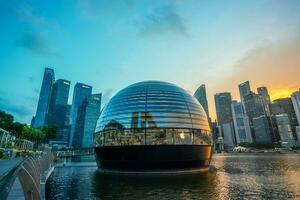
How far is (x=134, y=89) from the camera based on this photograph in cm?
5091

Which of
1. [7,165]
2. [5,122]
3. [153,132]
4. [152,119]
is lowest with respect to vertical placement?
[7,165]

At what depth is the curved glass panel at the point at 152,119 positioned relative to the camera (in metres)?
40.9

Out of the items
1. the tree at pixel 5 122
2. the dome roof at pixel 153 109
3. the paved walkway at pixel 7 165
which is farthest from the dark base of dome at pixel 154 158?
the tree at pixel 5 122

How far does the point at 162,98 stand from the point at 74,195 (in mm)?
30668

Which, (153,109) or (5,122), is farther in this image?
(5,122)

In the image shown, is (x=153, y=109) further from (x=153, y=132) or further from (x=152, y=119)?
(x=153, y=132)

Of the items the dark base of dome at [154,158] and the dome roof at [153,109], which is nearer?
the dark base of dome at [154,158]

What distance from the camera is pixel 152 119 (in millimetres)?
42688

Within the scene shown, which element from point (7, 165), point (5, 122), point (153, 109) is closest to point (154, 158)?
point (153, 109)

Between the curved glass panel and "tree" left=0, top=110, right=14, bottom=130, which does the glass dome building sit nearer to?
the curved glass panel

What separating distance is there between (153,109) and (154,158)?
462 inches

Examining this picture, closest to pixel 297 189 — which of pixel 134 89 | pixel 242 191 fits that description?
pixel 242 191

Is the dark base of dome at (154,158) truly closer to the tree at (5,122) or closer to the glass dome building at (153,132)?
the glass dome building at (153,132)

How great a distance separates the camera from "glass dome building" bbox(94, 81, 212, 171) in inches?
1506
